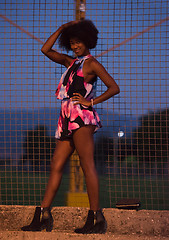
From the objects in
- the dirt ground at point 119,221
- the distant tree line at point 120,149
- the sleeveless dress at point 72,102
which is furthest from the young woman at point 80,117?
the distant tree line at point 120,149

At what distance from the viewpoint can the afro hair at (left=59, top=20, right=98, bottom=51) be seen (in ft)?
10.8

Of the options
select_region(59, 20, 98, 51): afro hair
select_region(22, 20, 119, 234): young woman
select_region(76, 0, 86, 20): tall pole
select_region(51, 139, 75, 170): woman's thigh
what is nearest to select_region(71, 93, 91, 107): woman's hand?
select_region(22, 20, 119, 234): young woman

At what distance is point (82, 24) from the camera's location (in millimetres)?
3326

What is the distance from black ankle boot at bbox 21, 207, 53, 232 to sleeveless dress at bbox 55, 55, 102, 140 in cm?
63

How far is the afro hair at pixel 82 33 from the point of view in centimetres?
328

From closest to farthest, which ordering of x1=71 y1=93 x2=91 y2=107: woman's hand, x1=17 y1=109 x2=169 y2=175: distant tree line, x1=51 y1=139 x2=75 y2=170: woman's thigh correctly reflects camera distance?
1. x1=71 y1=93 x2=91 y2=107: woman's hand
2. x1=51 y1=139 x2=75 y2=170: woman's thigh
3. x1=17 y1=109 x2=169 y2=175: distant tree line

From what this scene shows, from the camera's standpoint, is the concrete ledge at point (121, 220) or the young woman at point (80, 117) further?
the concrete ledge at point (121, 220)

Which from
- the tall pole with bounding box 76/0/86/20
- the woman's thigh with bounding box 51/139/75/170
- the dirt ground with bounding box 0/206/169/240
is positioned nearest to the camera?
the woman's thigh with bounding box 51/139/75/170

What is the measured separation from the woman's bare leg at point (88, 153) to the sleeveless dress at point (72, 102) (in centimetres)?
6

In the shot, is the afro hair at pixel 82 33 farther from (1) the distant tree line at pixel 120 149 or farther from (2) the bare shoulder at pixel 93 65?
(1) the distant tree line at pixel 120 149

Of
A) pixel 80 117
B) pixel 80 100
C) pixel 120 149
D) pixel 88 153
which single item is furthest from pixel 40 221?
pixel 120 149

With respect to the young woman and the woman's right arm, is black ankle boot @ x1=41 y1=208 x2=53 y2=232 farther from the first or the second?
the woman's right arm

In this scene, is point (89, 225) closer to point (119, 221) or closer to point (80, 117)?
point (119, 221)

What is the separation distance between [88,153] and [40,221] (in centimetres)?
72
